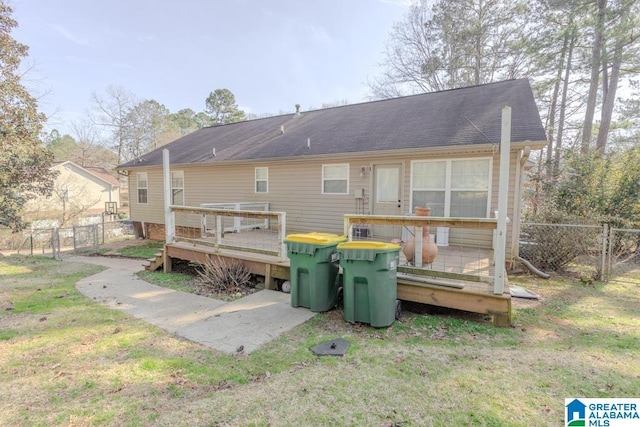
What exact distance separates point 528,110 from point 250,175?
7.68 metres

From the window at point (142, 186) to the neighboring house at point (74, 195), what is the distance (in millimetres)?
3958

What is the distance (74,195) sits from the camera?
957 inches

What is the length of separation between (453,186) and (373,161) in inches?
78.0

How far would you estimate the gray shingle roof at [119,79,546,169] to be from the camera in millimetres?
6695

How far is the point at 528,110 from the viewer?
6.80 metres

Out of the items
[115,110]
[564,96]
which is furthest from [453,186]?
[115,110]

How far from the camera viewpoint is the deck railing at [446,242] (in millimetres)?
4059

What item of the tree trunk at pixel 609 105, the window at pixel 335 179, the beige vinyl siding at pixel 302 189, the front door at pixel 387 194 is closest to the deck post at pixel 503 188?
the beige vinyl siding at pixel 302 189

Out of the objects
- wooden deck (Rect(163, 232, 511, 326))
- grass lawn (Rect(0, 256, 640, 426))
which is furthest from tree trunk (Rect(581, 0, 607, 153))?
grass lawn (Rect(0, 256, 640, 426))

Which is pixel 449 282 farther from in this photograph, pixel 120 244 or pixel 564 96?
pixel 564 96

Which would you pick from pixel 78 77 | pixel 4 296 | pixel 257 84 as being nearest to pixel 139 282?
pixel 4 296

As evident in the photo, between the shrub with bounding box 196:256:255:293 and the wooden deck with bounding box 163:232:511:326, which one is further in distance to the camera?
the shrub with bounding box 196:256:255:293

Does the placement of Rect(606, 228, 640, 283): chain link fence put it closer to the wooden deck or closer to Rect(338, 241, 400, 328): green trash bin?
the wooden deck

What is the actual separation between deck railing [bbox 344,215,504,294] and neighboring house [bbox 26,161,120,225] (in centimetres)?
1528
